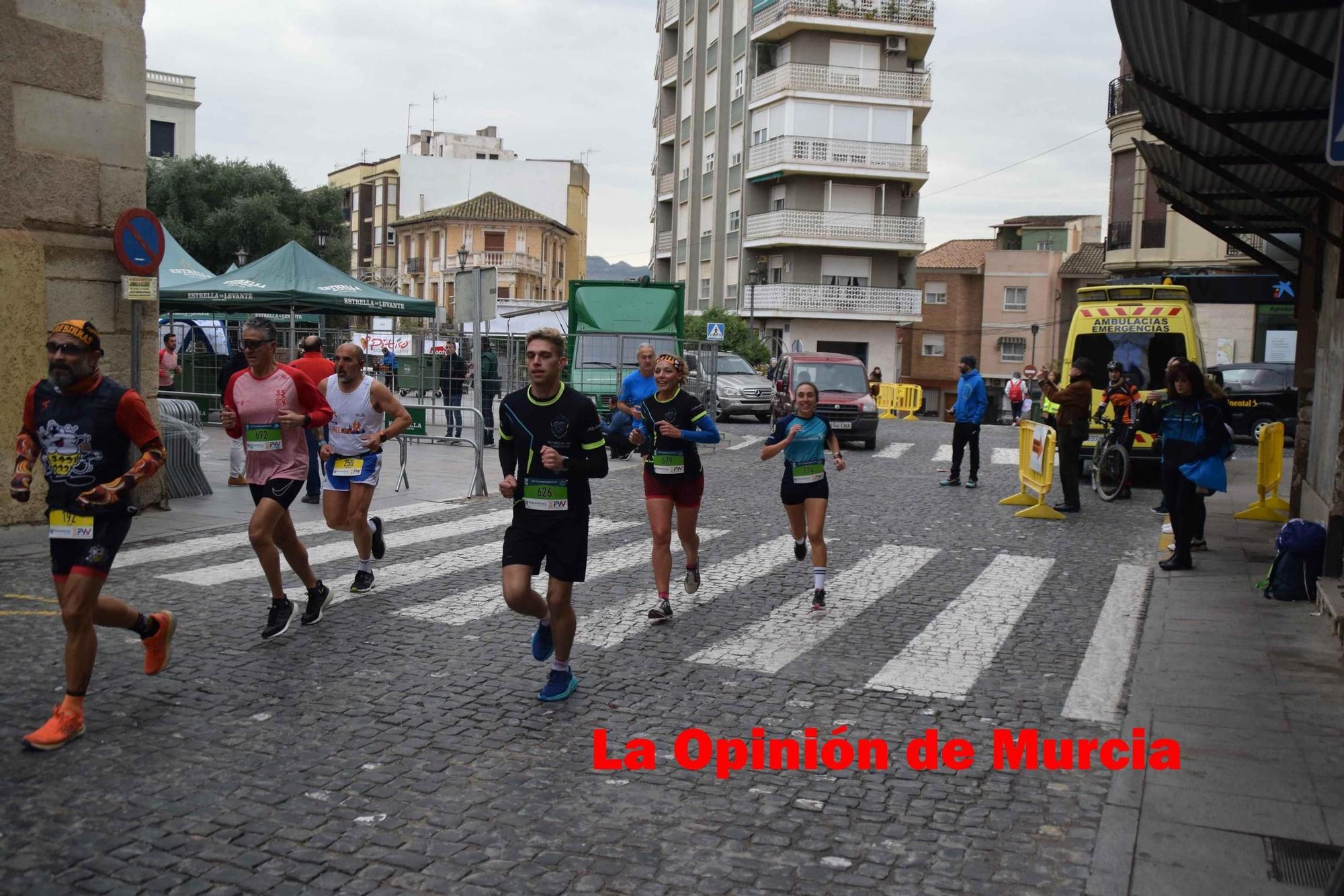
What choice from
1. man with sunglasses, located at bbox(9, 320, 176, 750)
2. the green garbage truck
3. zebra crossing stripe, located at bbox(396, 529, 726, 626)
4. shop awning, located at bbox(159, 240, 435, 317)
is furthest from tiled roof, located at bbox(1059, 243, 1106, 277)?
man with sunglasses, located at bbox(9, 320, 176, 750)

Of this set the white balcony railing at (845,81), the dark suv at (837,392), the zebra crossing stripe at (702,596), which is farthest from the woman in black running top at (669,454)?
the white balcony railing at (845,81)

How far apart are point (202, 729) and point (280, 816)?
120 centimetres

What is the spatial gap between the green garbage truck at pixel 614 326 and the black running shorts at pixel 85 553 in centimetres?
1581

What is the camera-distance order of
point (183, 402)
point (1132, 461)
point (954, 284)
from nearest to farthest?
point (183, 402), point (1132, 461), point (954, 284)

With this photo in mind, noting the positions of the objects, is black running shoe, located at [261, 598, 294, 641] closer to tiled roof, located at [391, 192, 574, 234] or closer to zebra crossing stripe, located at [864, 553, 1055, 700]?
zebra crossing stripe, located at [864, 553, 1055, 700]

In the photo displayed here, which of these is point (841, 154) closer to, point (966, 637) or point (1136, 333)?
point (1136, 333)

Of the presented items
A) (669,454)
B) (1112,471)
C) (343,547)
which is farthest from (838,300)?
(669,454)

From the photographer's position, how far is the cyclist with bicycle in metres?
15.3

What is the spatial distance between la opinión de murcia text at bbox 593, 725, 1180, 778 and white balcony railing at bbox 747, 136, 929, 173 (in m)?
46.6

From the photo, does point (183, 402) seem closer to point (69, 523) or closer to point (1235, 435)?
point (69, 523)

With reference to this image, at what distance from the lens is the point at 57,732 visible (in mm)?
5223

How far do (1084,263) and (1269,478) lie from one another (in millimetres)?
51667

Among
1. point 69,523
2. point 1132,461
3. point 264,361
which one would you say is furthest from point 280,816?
point 1132,461

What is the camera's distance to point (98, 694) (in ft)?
19.6
